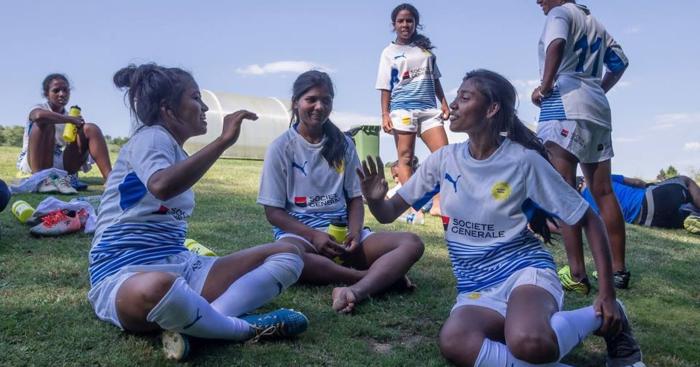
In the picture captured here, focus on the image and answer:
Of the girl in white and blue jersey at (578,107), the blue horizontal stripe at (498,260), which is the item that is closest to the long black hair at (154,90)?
the blue horizontal stripe at (498,260)

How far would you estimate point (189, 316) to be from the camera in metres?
2.38

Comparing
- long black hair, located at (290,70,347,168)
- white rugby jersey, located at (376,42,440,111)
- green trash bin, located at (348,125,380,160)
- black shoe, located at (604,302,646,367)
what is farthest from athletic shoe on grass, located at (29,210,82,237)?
green trash bin, located at (348,125,380,160)

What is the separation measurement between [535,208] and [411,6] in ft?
13.1

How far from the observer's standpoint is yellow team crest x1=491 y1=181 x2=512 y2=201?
9.07ft

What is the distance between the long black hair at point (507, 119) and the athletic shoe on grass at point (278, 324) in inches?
43.2

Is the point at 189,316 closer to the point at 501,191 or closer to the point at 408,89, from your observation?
the point at 501,191

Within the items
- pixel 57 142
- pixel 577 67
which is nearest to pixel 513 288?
pixel 577 67

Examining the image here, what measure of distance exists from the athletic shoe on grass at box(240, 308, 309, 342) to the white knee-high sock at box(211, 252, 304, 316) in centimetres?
7

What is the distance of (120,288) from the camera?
2496 millimetres

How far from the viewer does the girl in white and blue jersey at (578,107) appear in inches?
155

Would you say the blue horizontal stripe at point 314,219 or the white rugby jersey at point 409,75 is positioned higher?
the white rugby jersey at point 409,75

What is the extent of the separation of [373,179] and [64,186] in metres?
5.05

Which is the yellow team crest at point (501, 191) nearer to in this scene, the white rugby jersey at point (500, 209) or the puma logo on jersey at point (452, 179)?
the white rugby jersey at point (500, 209)

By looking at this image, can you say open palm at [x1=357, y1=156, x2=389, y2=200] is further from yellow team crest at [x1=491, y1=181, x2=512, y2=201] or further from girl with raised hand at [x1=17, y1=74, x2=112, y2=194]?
girl with raised hand at [x1=17, y1=74, x2=112, y2=194]
